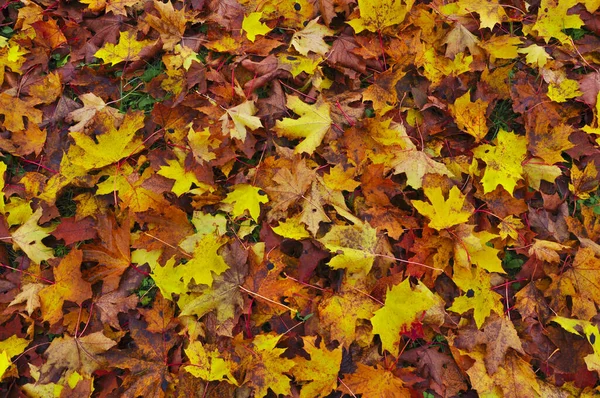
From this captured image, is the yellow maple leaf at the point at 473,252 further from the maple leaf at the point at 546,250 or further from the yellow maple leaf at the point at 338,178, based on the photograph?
the yellow maple leaf at the point at 338,178

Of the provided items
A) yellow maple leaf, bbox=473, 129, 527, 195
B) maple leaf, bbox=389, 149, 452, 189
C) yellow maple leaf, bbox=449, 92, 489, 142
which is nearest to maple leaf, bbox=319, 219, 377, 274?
maple leaf, bbox=389, 149, 452, 189

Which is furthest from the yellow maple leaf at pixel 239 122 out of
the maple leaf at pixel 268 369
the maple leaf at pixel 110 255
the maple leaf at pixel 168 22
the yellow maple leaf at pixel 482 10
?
the yellow maple leaf at pixel 482 10

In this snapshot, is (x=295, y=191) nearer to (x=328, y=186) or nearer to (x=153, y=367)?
(x=328, y=186)

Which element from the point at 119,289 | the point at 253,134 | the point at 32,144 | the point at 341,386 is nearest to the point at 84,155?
the point at 32,144

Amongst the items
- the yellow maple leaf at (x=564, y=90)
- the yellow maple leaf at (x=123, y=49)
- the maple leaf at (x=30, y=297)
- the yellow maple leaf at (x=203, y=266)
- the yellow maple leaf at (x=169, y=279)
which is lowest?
the maple leaf at (x=30, y=297)

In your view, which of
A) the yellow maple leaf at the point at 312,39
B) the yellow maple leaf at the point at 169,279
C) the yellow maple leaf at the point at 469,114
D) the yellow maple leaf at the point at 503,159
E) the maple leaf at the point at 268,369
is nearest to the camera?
the maple leaf at the point at 268,369

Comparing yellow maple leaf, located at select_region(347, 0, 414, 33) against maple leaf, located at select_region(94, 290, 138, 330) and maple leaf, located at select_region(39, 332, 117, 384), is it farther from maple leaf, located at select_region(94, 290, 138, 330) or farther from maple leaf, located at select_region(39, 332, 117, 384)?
maple leaf, located at select_region(39, 332, 117, 384)
